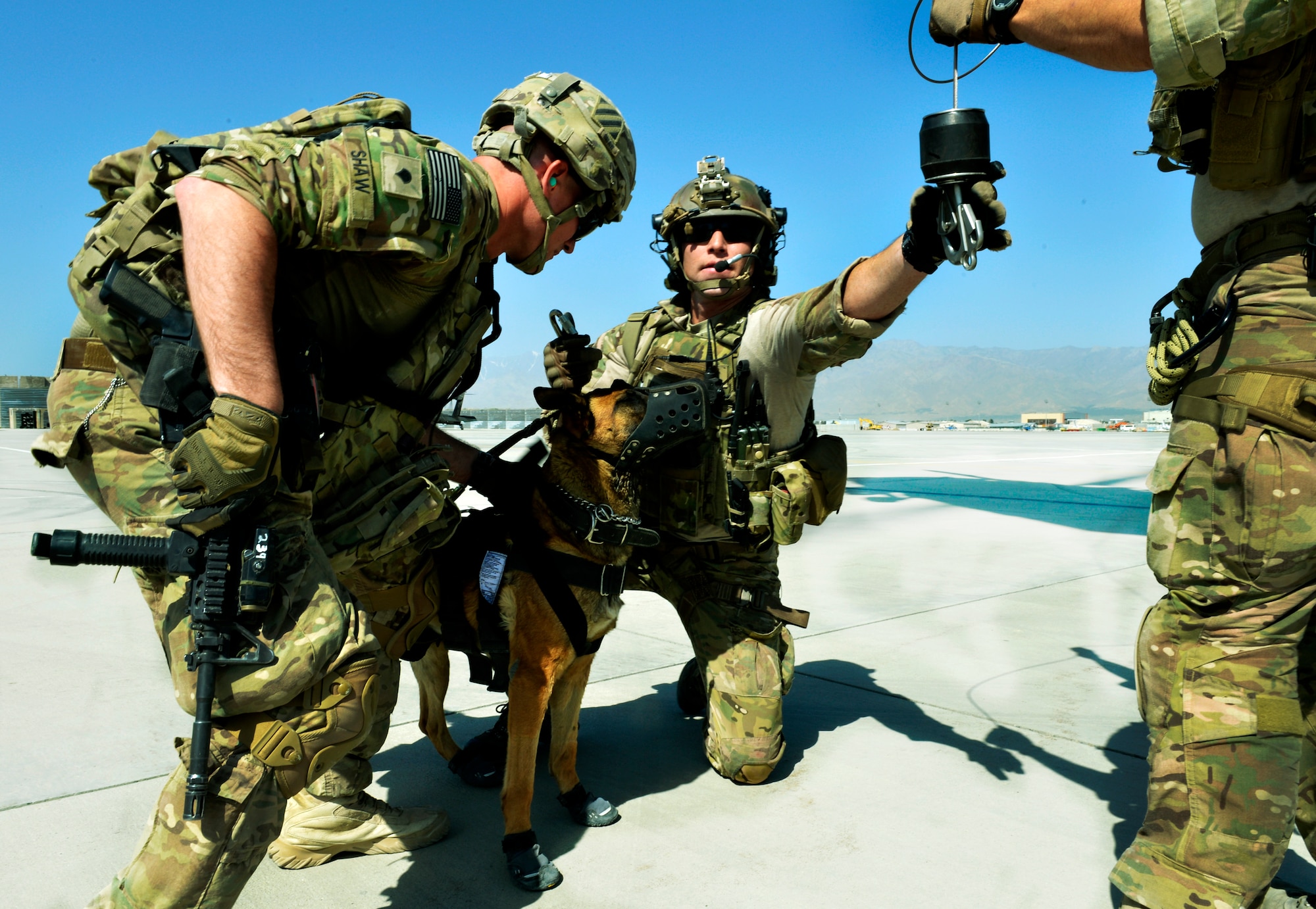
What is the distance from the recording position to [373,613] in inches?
117

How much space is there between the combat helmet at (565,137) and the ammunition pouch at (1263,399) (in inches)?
68.3

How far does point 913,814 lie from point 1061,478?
12.4 metres

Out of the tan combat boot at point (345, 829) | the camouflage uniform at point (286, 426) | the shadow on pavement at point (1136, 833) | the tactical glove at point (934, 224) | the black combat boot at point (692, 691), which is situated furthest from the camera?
the black combat boot at point (692, 691)

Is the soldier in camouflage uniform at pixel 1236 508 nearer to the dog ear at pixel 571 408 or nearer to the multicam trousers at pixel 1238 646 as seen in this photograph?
the multicam trousers at pixel 1238 646

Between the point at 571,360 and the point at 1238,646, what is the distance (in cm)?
215

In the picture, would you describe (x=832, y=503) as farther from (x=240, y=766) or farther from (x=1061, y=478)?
(x=1061, y=478)

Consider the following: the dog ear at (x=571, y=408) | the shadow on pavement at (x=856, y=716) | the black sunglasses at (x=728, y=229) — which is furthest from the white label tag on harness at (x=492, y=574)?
the black sunglasses at (x=728, y=229)

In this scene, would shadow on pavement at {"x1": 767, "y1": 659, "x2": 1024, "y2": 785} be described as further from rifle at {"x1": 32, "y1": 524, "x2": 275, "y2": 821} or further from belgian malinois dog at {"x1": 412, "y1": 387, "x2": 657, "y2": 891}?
rifle at {"x1": 32, "y1": 524, "x2": 275, "y2": 821}

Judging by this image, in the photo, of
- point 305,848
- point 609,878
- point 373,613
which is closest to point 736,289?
point 373,613

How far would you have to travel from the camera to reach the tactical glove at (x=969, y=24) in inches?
84.4

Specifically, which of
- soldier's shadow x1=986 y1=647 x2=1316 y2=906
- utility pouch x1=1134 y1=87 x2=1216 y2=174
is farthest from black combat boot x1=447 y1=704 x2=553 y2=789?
utility pouch x1=1134 y1=87 x2=1216 y2=174

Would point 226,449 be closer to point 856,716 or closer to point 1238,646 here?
point 1238,646

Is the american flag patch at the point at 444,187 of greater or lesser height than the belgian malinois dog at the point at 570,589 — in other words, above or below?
above

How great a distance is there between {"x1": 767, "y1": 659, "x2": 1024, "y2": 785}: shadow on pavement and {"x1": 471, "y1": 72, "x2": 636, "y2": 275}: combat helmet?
2377 mm
